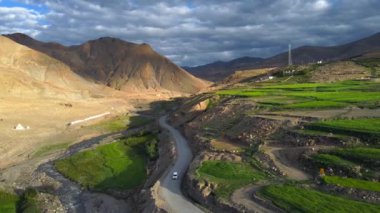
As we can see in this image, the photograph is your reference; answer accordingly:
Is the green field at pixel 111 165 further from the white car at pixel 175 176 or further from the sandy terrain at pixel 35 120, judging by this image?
the sandy terrain at pixel 35 120

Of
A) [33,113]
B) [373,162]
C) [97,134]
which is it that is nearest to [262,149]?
[373,162]

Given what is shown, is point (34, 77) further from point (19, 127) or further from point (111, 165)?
point (111, 165)

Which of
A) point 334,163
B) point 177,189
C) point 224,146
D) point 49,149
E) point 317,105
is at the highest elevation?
point 317,105

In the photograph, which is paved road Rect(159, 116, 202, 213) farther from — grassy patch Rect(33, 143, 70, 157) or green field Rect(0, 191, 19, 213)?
grassy patch Rect(33, 143, 70, 157)

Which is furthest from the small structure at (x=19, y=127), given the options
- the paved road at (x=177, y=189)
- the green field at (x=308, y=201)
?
the green field at (x=308, y=201)

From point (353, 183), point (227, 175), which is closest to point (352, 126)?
point (227, 175)

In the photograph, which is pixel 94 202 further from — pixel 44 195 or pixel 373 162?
pixel 373 162

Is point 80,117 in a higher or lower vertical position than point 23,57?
lower
